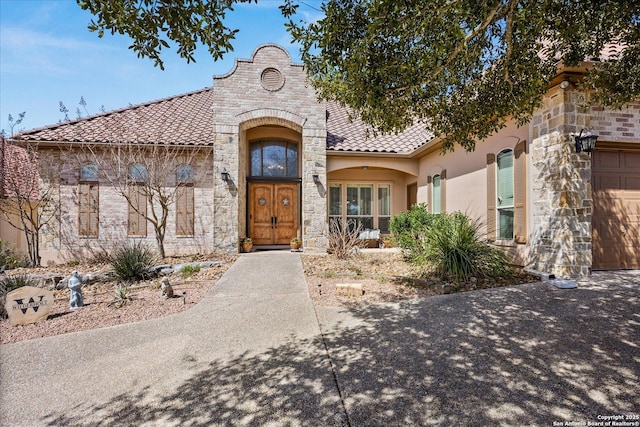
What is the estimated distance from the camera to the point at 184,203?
10430 mm

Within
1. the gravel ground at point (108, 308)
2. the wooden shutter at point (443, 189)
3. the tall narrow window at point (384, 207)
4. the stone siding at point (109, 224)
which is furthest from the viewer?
the tall narrow window at point (384, 207)

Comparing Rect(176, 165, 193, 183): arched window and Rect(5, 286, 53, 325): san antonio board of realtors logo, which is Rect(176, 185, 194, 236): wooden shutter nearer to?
Rect(176, 165, 193, 183): arched window

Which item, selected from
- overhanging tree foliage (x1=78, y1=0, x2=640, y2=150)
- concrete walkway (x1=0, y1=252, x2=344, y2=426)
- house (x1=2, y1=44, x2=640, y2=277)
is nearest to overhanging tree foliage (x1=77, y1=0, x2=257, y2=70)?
overhanging tree foliage (x1=78, y1=0, x2=640, y2=150)

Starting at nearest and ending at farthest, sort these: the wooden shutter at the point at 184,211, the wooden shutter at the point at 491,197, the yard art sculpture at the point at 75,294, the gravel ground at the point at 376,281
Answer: the yard art sculpture at the point at 75,294, the gravel ground at the point at 376,281, the wooden shutter at the point at 491,197, the wooden shutter at the point at 184,211

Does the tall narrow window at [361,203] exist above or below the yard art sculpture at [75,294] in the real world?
above

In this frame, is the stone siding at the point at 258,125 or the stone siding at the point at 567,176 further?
the stone siding at the point at 258,125

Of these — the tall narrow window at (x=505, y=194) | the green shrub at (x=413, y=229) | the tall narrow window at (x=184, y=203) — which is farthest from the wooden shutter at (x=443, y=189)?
the tall narrow window at (x=184, y=203)

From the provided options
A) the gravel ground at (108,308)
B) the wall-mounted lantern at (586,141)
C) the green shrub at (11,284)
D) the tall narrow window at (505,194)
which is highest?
the wall-mounted lantern at (586,141)

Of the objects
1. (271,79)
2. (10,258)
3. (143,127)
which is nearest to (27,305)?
(10,258)

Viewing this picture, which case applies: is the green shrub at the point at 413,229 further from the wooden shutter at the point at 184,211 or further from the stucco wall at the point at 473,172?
the wooden shutter at the point at 184,211

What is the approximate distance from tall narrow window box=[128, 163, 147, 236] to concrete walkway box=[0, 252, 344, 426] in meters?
6.94

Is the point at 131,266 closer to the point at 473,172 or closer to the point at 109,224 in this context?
the point at 109,224

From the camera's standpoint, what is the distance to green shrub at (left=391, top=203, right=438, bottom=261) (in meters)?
8.05

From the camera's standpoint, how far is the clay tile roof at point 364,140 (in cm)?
1111
